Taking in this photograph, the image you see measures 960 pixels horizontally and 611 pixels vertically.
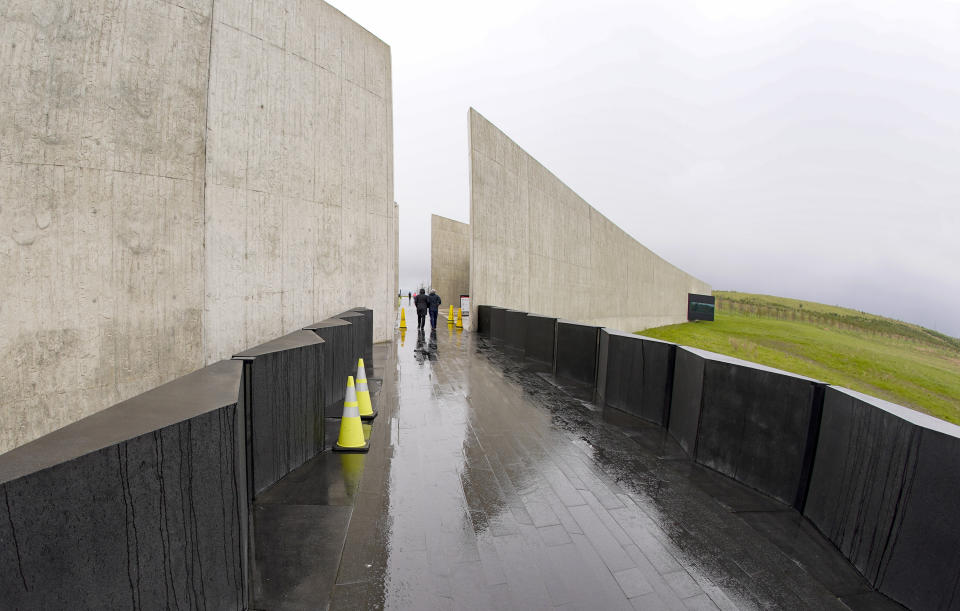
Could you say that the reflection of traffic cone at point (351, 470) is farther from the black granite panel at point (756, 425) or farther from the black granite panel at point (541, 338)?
the black granite panel at point (541, 338)

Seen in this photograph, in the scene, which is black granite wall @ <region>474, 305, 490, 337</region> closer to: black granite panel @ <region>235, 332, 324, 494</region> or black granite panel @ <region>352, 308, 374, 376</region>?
black granite panel @ <region>352, 308, 374, 376</region>

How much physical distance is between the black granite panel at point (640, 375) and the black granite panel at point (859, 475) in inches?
86.7

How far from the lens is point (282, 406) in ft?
13.9

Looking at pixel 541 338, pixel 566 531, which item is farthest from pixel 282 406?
pixel 541 338

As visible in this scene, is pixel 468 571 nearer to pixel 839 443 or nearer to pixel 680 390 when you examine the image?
pixel 839 443

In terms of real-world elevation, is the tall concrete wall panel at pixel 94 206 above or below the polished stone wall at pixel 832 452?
above

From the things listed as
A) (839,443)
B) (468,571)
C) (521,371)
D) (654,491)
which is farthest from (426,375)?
(839,443)

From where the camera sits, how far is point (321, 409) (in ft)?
16.5

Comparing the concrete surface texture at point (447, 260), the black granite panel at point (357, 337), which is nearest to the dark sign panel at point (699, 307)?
the concrete surface texture at point (447, 260)

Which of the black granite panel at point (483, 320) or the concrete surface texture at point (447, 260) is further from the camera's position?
the concrete surface texture at point (447, 260)

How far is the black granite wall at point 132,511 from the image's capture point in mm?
1611

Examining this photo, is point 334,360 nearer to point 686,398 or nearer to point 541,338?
point 686,398

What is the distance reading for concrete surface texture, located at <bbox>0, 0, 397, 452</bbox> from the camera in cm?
520

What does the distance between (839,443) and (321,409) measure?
189 inches
